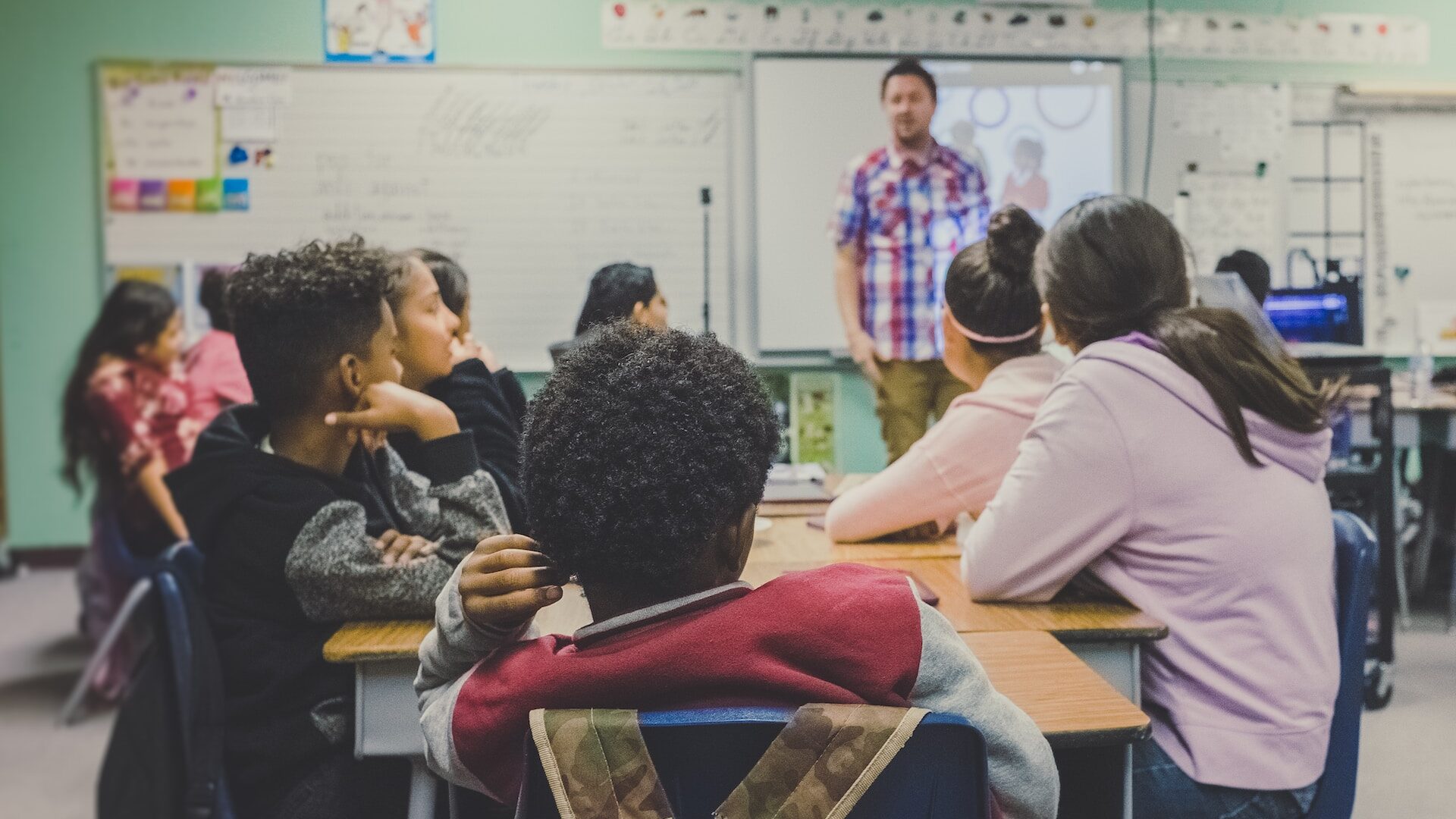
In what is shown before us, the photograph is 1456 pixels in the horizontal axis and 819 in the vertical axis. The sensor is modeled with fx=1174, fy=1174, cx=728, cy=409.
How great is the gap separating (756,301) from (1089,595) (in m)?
3.27

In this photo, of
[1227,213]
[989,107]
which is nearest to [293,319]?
[989,107]

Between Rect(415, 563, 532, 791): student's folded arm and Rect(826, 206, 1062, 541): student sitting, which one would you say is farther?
Rect(826, 206, 1062, 541): student sitting

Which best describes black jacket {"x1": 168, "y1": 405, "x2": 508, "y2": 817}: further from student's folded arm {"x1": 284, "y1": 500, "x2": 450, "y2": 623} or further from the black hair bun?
the black hair bun

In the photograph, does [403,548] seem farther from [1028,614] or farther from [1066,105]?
[1066,105]

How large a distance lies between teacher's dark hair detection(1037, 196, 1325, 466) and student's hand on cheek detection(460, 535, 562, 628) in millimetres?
860

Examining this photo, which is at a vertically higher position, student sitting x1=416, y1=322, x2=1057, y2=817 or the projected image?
the projected image

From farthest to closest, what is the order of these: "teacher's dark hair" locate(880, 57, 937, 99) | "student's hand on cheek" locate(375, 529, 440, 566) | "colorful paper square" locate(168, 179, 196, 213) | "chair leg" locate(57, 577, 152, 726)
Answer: "colorful paper square" locate(168, 179, 196, 213) < "teacher's dark hair" locate(880, 57, 937, 99) < "chair leg" locate(57, 577, 152, 726) < "student's hand on cheek" locate(375, 529, 440, 566)

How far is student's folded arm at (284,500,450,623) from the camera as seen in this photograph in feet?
4.71

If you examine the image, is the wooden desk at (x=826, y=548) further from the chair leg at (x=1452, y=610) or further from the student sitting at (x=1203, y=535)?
the chair leg at (x=1452, y=610)

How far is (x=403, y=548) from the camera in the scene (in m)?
1.52

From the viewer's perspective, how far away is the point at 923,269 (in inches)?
171

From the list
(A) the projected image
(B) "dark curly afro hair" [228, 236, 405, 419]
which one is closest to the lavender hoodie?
(B) "dark curly afro hair" [228, 236, 405, 419]

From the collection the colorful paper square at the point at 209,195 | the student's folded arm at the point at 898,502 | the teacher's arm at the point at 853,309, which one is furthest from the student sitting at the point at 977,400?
the colorful paper square at the point at 209,195

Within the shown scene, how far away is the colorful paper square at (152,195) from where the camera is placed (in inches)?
178
